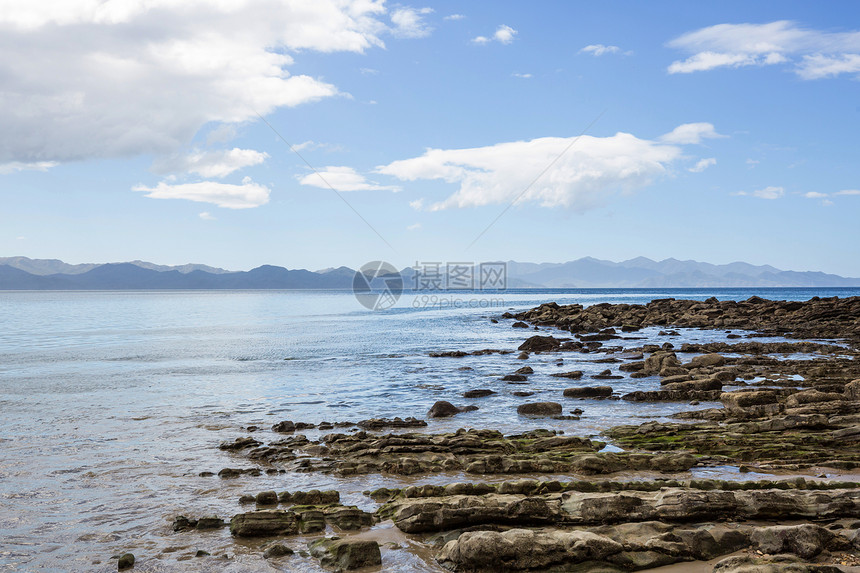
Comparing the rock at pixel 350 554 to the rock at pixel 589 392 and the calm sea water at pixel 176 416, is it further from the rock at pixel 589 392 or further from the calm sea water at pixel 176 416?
the rock at pixel 589 392

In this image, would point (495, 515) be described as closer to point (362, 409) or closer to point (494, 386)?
point (362, 409)

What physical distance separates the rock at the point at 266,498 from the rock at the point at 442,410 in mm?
8118

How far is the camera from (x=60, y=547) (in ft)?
27.5

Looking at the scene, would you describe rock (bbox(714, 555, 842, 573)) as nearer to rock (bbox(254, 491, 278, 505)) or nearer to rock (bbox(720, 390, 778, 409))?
rock (bbox(254, 491, 278, 505))

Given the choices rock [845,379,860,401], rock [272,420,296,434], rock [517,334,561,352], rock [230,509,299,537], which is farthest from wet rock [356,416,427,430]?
rock [517,334,561,352]

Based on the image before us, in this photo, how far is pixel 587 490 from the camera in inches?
357

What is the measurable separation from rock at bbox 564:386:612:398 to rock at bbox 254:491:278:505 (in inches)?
504

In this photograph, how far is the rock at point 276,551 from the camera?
761 cm

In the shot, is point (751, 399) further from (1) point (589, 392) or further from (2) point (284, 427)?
(2) point (284, 427)

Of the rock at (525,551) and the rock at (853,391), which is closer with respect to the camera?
the rock at (525,551)

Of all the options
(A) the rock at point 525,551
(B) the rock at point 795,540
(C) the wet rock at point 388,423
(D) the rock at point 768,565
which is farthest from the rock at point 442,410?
(D) the rock at point 768,565

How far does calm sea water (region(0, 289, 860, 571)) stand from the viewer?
862 centimetres

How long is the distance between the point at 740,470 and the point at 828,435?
344 centimetres

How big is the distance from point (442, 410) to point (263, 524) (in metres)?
9.53
